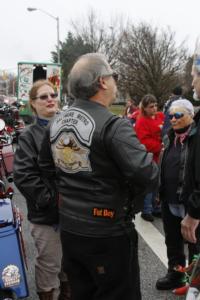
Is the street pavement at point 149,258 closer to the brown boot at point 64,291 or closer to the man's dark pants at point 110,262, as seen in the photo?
the brown boot at point 64,291

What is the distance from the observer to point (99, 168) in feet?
7.12

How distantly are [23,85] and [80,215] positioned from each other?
17719mm

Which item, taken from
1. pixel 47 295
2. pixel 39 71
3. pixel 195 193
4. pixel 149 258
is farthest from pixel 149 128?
pixel 39 71

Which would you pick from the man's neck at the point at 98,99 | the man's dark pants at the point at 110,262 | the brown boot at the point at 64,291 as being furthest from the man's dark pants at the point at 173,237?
the man's neck at the point at 98,99

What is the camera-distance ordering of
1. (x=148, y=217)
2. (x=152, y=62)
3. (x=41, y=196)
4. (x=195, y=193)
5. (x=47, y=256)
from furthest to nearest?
(x=152, y=62), (x=148, y=217), (x=47, y=256), (x=41, y=196), (x=195, y=193)

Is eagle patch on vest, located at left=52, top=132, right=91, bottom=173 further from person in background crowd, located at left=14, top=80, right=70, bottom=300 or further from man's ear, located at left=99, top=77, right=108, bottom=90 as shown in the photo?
person in background crowd, located at left=14, top=80, right=70, bottom=300

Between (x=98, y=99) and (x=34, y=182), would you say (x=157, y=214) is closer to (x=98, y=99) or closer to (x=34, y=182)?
(x=34, y=182)

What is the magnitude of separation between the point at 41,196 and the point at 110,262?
2.69ft

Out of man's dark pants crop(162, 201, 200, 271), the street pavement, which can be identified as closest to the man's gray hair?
man's dark pants crop(162, 201, 200, 271)

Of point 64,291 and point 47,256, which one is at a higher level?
point 47,256

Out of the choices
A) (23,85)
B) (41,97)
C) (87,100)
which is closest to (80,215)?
(87,100)

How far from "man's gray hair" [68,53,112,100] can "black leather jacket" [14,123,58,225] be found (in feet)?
2.81

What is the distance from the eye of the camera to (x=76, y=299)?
8.06 ft

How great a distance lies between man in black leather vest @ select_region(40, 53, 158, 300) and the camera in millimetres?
2131
